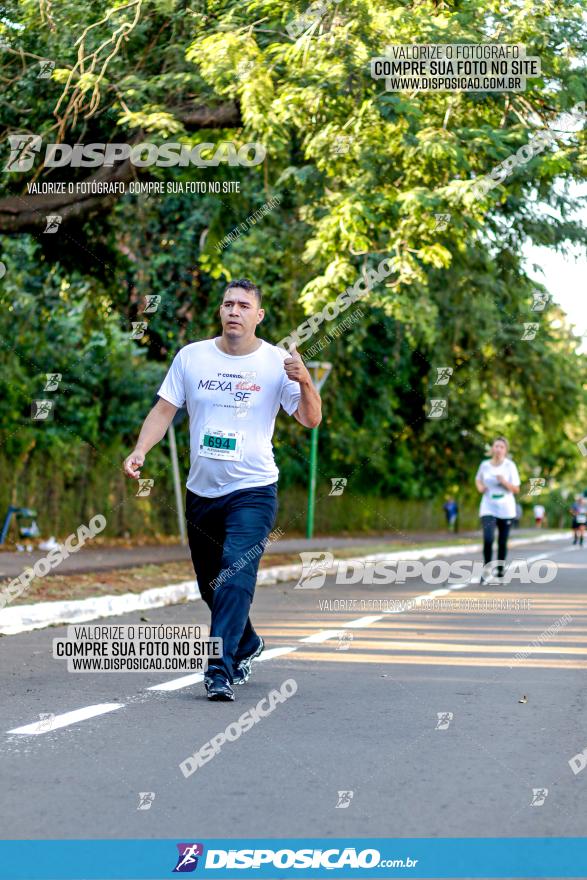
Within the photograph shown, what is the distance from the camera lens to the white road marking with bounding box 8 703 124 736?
6.85 metres

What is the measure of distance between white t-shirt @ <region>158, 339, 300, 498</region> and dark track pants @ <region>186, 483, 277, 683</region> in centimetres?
9

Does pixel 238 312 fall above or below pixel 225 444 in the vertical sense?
above

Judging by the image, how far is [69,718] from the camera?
7219mm

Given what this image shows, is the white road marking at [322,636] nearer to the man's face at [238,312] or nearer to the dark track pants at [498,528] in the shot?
the man's face at [238,312]

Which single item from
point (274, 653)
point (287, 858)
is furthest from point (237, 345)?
point (287, 858)

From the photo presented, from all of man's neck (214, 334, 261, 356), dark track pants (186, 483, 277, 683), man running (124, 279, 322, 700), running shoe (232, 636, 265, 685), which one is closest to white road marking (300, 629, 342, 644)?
running shoe (232, 636, 265, 685)

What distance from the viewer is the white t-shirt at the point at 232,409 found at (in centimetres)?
800

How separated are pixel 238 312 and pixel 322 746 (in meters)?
2.49

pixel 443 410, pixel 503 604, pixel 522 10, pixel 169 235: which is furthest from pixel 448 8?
pixel 443 410

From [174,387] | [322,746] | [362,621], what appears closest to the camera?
[322,746]

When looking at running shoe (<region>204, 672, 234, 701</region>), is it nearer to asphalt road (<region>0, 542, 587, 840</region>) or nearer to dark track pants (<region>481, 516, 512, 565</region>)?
asphalt road (<region>0, 542, 587, 840</region>)

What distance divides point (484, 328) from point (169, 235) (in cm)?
760

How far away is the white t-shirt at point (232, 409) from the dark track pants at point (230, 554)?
0.09m

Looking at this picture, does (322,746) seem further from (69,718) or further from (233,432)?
(233,432)
